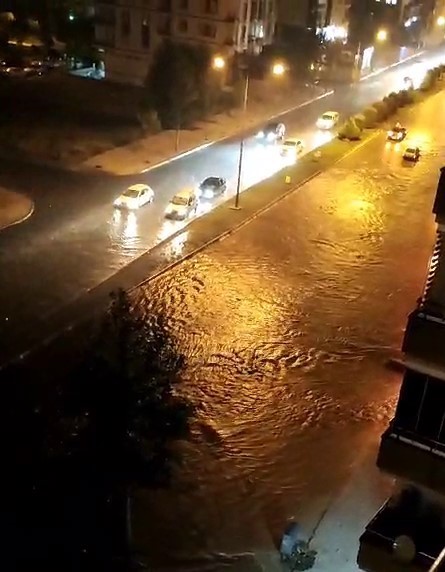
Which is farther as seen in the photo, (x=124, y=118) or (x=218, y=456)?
(x=124, y=118)

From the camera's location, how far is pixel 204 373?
2292cm

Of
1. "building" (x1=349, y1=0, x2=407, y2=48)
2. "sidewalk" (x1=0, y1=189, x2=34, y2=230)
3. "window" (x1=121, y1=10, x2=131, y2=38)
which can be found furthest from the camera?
"building" (x1=349, y1=0, x2=407, y2=48)

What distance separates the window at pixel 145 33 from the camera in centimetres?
5447

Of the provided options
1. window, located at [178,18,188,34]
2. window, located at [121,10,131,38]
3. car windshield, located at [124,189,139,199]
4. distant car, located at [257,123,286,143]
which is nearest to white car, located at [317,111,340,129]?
distant car, located at [257,123,286,143]

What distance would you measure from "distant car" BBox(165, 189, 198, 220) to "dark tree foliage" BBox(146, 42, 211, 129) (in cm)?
1213

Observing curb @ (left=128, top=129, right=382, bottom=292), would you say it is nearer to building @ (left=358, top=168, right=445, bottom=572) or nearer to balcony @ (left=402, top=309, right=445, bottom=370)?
building @ (left=358, top=168, right=445, bottom=572)

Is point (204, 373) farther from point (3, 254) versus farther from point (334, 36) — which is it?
point (334, 36)

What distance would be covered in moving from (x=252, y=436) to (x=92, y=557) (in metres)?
6.24

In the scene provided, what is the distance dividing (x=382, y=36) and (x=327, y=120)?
3222cm

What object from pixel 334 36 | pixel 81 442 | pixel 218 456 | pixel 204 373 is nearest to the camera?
pixel 81 442

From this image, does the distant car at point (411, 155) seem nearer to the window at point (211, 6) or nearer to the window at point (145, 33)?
the window at point (211, 6)

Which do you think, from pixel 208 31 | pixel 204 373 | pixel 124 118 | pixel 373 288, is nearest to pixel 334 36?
pixel 208 31

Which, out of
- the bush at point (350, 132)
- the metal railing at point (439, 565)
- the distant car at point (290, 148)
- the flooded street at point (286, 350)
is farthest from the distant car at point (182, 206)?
the metal railing at point (439, 565)

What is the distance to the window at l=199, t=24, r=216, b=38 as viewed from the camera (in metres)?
54.2
